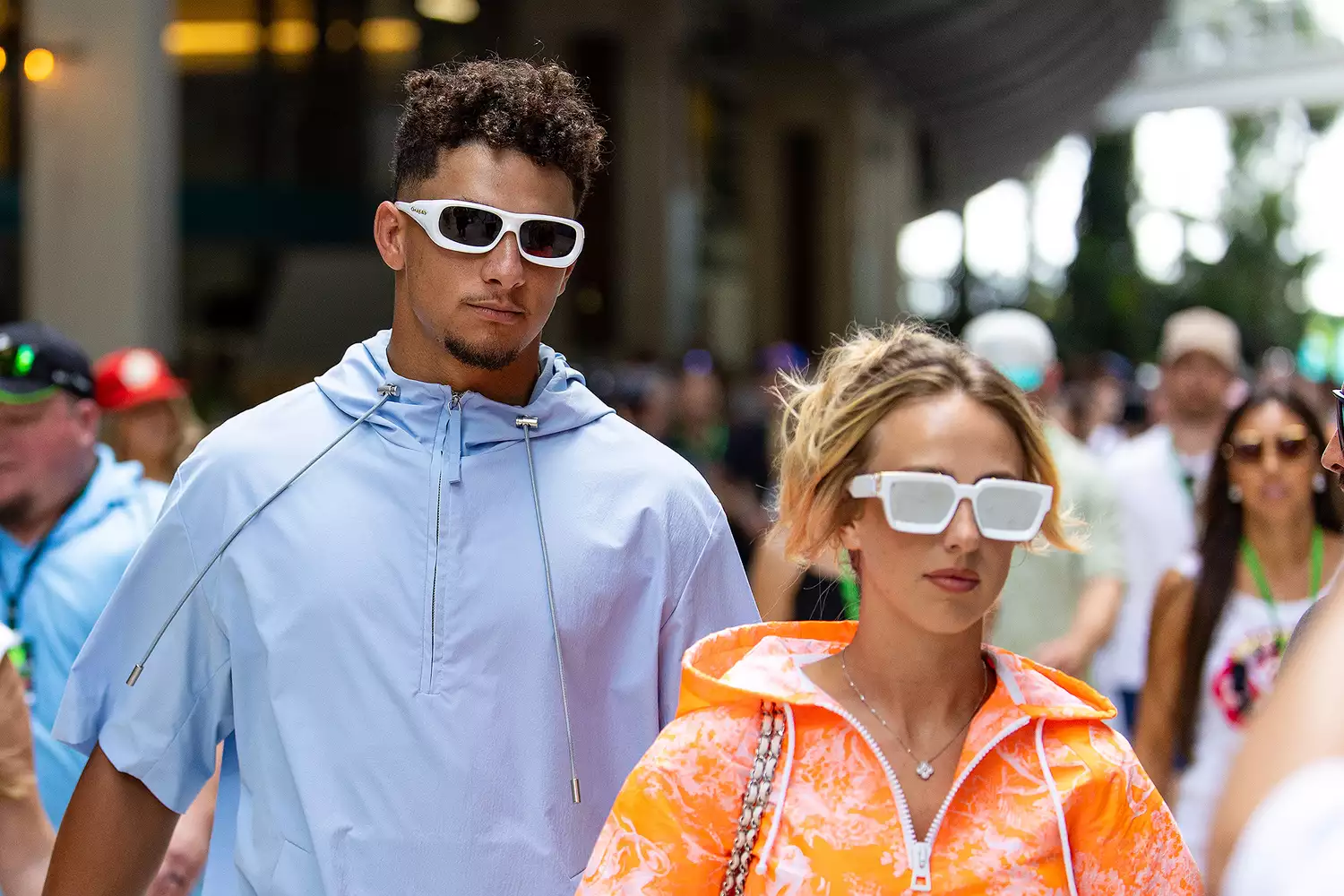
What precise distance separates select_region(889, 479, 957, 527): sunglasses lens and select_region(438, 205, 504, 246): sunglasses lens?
3.21 feet

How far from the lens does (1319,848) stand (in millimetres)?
1346

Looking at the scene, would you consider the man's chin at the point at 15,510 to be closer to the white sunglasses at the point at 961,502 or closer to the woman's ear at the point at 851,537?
the woman's ear at the point at 851,537

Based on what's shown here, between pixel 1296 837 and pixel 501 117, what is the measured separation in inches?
90.7

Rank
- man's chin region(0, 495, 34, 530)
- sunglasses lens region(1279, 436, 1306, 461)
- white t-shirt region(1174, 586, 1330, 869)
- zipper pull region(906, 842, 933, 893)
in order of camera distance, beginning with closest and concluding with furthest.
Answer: zipper pull region(906, 842, 933, 893) < man's chin region(0, 495, 34, 530) < white t-shirt region(1174, 586, 1330, 869) < sunglasses lens region(1279, 436, 1306, 461)

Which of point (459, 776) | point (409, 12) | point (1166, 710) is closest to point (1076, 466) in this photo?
point (1166, 710)

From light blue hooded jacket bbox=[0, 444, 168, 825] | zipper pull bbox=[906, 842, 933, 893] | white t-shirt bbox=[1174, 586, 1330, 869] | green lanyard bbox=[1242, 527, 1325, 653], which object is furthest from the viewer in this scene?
green lanyard bbox=[1242, 527, 1325, 653]

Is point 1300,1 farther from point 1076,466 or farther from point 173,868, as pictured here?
point 173,868

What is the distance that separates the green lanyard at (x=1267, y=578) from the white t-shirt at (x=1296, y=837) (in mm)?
4393

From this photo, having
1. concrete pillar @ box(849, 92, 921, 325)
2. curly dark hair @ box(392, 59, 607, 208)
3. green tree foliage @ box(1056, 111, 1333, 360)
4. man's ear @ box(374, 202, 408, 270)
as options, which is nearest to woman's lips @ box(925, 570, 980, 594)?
curly dark hair @ box(392, 59, 607, 208)

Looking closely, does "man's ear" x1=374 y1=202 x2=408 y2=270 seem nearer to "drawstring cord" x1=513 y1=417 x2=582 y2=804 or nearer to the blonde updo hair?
"drawstring cord" x1=513 y1=417 x2=582 y2=804

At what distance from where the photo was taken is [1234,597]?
223 inches

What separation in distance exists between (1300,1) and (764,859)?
1842 inches

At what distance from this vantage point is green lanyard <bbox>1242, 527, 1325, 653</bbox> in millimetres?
5605

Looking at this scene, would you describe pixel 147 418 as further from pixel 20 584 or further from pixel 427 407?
pixel 427 407
